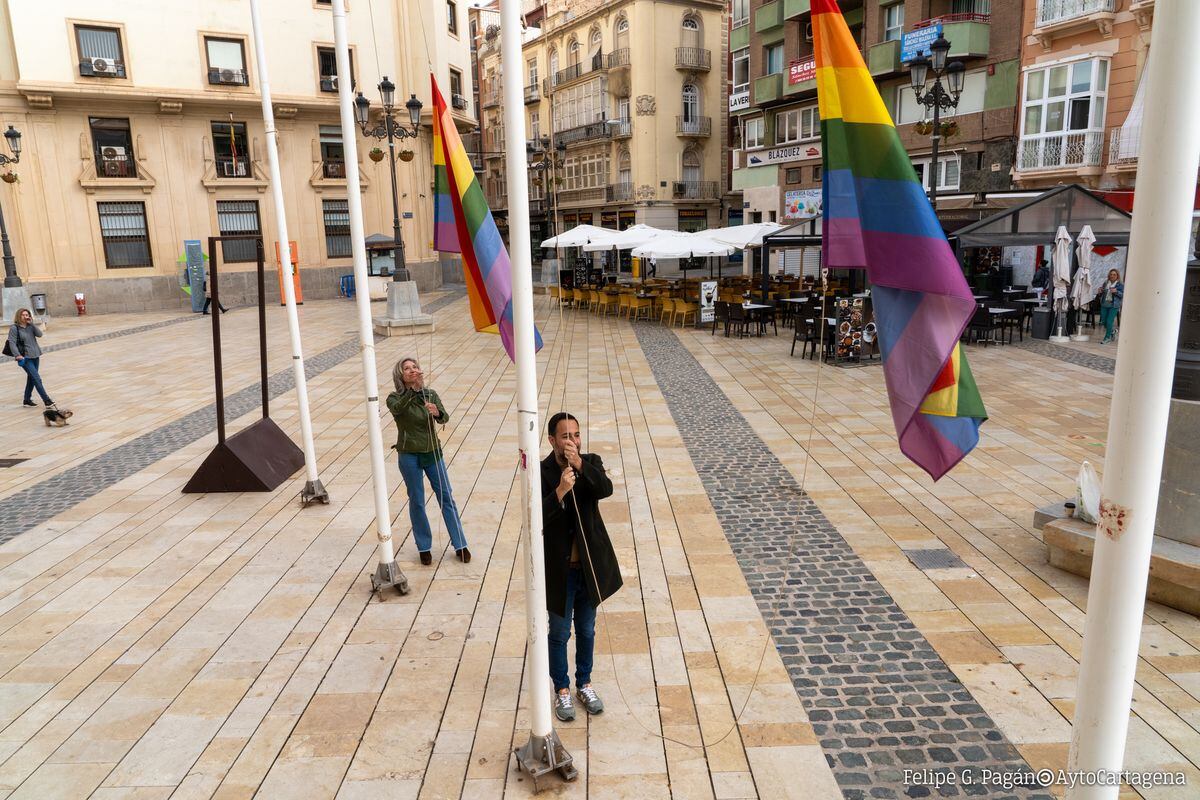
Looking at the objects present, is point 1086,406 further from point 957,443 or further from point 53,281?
point 53,281

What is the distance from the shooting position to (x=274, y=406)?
1325 cm

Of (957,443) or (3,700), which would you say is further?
(3,700)

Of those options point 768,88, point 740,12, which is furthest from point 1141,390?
point 740,12

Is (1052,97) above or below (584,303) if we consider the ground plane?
above

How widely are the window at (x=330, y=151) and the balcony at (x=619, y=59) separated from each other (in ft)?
67.9

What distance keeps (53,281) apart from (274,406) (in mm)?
21101

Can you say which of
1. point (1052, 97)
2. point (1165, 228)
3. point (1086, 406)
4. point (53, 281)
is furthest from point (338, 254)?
point (1165, 228)

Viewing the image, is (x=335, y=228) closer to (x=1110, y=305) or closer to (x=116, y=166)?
(x=116, y=166)

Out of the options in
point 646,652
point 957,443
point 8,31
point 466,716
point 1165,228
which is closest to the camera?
point 1165,228

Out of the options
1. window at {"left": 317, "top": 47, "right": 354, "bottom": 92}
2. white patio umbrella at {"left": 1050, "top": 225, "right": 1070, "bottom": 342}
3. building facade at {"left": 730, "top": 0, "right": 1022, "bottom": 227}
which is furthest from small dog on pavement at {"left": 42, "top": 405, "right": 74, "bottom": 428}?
window at {"left": 317, "top": 47, "right": 354, "bottom": 92}

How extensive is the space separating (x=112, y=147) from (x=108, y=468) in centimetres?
2495

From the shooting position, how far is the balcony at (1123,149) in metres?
21.2

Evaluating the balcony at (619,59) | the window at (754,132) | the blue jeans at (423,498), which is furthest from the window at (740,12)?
the blue jeans at (423,498)

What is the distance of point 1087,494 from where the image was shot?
21.0ft
